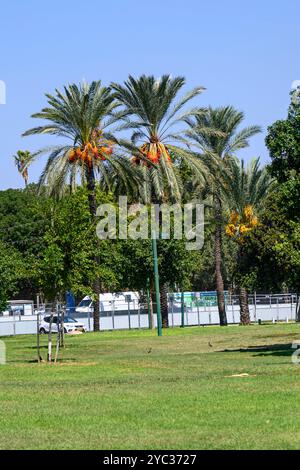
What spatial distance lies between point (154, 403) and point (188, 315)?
52.1 m

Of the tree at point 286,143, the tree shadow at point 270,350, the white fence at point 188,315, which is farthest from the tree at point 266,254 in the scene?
the tree at point 286,143

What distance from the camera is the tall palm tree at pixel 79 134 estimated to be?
4488 centimetres

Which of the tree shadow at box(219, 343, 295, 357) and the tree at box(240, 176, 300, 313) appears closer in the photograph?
the tree shadow at box(219, 343, 295, 357)

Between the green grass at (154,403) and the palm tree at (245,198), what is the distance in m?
29.9

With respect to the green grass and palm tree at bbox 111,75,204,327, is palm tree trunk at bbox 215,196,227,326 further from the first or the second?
the green grass

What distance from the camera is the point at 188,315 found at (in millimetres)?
67188

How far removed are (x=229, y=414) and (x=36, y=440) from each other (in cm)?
300

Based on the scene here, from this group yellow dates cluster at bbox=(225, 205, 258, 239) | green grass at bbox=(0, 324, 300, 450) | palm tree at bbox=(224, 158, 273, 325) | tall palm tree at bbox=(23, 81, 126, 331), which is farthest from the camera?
yellow dates cluster at bbox=(225, 205, 258, 239)

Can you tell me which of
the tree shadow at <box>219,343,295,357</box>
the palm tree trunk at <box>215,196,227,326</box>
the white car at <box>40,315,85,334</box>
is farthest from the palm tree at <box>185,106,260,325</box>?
the tree shadow at <box>219,343,295,357</box>

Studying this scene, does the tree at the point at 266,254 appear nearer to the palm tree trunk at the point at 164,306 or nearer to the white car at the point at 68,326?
the palm tree trunk at the point at 164,306

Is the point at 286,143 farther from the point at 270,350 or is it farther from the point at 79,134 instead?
the point at 79,134

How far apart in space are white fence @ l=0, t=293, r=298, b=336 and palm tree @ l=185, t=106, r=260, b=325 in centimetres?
903

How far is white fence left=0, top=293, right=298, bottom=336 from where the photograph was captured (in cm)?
6106

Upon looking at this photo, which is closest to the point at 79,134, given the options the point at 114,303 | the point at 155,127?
the point at 155,127
